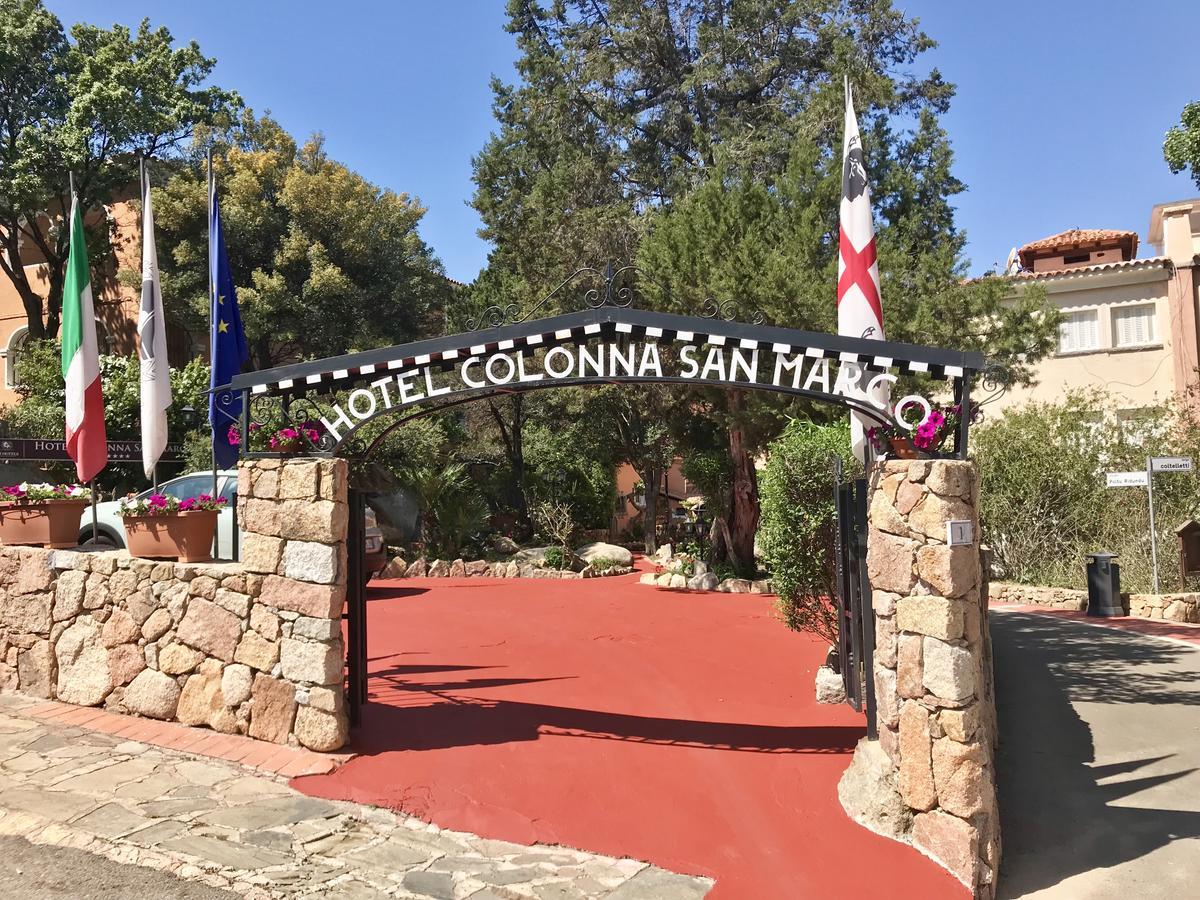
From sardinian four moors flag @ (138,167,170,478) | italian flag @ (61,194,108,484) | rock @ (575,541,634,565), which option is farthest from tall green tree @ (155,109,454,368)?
italian flag @ (61,194,108,484)

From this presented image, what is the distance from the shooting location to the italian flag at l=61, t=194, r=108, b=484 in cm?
800

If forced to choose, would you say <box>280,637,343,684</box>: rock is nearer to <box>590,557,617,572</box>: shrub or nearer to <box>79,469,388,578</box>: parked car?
<box>79,469,388,578</box>: parked car

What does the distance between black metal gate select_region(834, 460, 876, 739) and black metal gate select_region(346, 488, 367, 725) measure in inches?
140

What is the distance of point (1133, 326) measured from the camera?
21719 millimetres

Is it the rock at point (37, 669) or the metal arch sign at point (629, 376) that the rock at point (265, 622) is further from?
the rock at point (37, 669)

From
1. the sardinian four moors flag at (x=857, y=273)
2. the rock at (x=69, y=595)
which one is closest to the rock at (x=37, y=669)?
the rock at (x=69, y=595)

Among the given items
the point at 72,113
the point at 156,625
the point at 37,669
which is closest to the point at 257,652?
the point at 156,625

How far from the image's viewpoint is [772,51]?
19.1 m

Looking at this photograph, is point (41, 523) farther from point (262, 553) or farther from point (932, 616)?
point (932, 616)

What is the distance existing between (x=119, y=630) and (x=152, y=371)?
254cm

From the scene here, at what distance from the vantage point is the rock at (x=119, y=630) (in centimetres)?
704

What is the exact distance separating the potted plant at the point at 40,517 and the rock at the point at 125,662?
136 cm

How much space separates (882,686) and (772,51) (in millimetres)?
16901

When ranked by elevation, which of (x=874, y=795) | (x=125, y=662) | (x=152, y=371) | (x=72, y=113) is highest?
(x=72, y=113)
